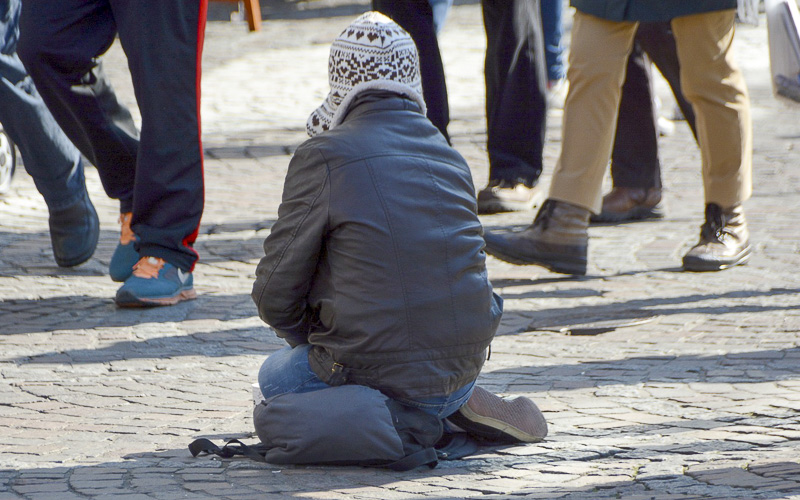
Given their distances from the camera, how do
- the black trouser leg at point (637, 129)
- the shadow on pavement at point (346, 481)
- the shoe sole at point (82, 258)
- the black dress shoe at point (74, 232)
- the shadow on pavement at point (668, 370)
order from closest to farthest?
the shadow on pavement at point (346, 481)
the shadow on pavement at point (668, 370)
the black dress shoe at point (74, 232)
the shoe sole at point (82, 258)
the black trouser leg at point (637, 129)

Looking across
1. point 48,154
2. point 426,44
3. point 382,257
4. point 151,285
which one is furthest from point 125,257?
point 382,257

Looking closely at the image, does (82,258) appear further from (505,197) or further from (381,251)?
(381,251)

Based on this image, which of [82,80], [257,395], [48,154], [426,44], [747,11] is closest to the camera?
[257,395]

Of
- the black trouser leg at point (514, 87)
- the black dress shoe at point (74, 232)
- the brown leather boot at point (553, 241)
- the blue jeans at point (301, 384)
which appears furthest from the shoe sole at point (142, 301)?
the black trouser leg at point (514, 87)

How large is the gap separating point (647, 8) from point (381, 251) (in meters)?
2.47

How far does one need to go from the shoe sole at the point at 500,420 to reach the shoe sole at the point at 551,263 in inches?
75.0

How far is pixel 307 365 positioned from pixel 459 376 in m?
0.42

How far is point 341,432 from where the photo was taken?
3.20m

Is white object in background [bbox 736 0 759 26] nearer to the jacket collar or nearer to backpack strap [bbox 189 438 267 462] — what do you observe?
the jacket collar

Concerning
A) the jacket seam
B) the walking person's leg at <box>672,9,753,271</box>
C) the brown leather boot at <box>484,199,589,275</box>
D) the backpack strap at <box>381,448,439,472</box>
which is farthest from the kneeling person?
the walking person's leg at <box>672,9,753,271</box>

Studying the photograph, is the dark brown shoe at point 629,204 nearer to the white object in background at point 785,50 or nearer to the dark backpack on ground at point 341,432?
the white object in background at point 785,50

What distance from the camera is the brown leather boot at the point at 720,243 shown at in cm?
550

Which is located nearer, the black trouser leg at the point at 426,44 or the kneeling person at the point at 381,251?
the kneeling person at the point at 381,251

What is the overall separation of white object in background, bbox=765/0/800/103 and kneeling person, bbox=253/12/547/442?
1.47m
